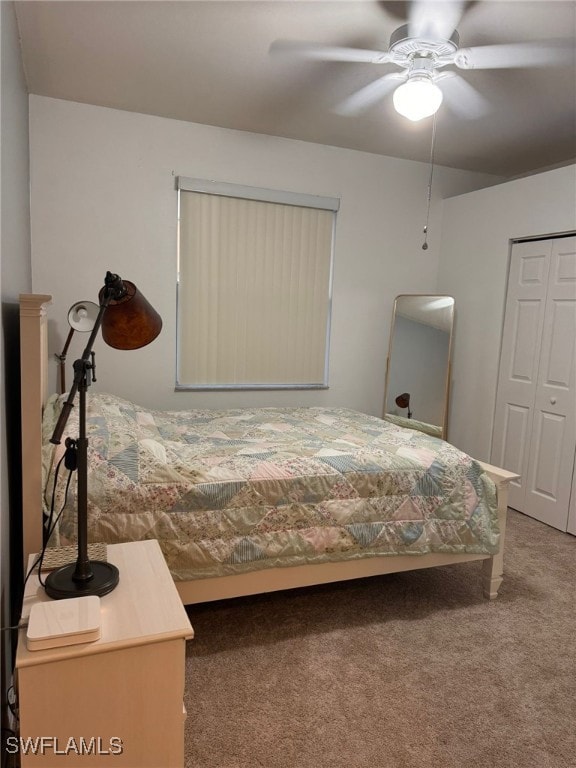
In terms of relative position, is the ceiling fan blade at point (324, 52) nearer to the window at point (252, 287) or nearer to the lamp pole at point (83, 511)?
the window at point (252, 287)

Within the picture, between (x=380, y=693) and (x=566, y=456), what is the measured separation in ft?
7.09

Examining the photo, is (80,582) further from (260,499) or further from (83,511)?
(260,499)

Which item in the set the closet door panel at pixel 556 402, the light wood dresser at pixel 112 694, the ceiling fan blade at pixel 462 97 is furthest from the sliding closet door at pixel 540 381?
the light wood dresser at pixel 112 694

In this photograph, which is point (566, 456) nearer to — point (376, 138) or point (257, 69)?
point (376, 138)

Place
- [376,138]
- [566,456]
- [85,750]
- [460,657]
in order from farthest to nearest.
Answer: [376,138]
[566,456]
[460,657]
[85,750]

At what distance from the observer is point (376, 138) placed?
3.58m

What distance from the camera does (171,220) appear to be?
344 centimetres

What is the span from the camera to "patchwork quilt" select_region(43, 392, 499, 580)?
186 cm

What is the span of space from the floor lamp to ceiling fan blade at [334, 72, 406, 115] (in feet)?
6.05

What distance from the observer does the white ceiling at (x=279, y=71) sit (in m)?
2.12

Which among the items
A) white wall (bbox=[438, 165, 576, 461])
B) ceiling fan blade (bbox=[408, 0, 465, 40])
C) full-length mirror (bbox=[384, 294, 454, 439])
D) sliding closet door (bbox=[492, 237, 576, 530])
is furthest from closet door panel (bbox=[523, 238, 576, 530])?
ceiling fan blade (bbox=[408, 0, 465, 40])

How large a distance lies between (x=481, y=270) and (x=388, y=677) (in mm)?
2968

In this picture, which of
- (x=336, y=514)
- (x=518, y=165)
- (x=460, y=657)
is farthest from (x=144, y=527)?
(x=518, y=165)

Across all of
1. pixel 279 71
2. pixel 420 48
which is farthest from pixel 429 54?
pixel 279 71
